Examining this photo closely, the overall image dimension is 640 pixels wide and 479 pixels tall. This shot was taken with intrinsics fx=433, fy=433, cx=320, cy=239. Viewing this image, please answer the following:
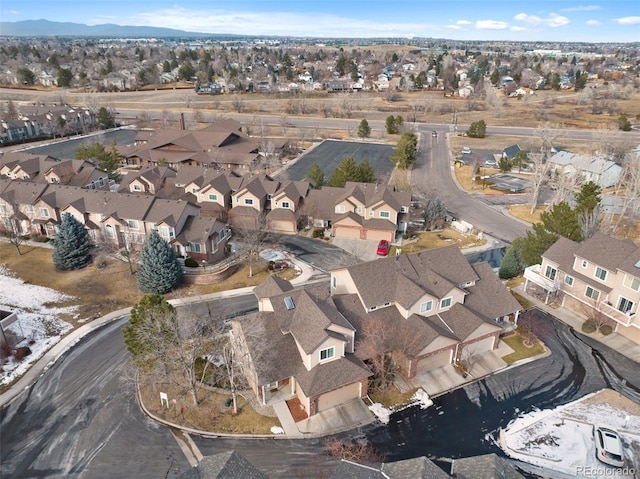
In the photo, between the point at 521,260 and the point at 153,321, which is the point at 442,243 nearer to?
the point at 521,260

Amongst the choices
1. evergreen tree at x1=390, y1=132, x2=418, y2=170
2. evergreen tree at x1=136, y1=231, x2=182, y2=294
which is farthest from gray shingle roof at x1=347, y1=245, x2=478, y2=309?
evergreen tree at x1=390, y1=132, x2=418, y2=170

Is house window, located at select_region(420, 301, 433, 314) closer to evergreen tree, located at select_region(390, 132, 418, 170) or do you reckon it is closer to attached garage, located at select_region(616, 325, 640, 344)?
attached garage, located at select_region(616, 325, 640, 344)

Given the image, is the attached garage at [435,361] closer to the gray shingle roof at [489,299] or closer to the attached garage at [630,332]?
the gray shingle roof at [489,299]

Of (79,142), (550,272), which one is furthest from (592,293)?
(79,142)

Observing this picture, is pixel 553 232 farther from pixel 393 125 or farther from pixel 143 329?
pixel 393 125

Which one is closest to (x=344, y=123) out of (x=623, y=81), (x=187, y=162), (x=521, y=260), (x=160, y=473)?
(x=187, y=162)

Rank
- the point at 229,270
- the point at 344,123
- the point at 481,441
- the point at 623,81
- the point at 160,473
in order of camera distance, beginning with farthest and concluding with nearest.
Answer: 1. the point at 623,81
2. the point at 344,123
3. the point at 229,270
4. the point at 481,441
5. the point at 160,473
